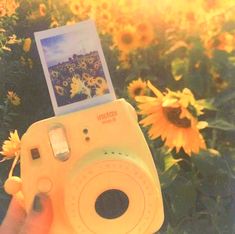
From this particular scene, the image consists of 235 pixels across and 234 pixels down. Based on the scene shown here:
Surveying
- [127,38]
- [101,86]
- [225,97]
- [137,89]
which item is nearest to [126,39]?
[127,38]

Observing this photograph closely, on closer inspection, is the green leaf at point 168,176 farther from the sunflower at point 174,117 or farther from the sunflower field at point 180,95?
the sunflower at point 174,117

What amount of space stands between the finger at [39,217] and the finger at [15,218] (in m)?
0.05

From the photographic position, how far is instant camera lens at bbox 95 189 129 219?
902mm

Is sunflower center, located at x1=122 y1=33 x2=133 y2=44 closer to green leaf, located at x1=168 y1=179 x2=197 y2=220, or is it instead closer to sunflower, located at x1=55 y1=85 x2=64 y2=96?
green leaf, located at x1=168 y1=179 x2=197 y2=220

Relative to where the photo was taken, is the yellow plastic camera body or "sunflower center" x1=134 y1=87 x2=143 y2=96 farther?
"sunflower center" x1=134 y1=87 x2=143 y2=96

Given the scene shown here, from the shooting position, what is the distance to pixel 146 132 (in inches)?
54.7

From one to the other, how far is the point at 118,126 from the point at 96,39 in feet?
0.37

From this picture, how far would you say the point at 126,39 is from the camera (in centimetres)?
173

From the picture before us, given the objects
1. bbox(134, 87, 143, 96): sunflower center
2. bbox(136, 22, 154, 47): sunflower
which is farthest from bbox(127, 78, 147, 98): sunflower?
bbox(136, 22, 154, 47): sunflower

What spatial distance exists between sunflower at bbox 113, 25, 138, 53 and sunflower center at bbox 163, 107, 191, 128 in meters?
0.55

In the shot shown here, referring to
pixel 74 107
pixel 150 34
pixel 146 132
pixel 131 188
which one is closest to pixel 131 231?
pixel 131 188

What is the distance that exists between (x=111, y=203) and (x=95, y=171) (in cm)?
6

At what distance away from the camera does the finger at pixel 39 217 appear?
0.91 meters

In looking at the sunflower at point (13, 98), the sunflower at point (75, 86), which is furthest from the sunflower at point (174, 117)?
the sunflower at point (13, 98)
